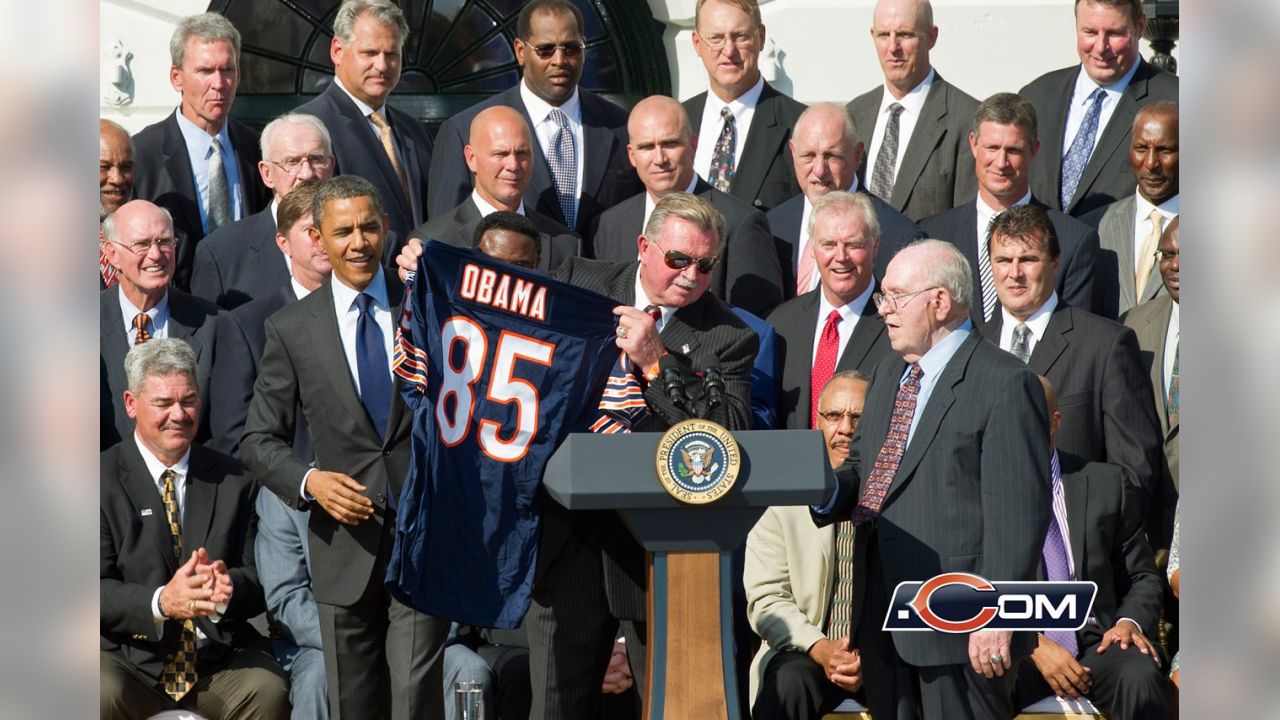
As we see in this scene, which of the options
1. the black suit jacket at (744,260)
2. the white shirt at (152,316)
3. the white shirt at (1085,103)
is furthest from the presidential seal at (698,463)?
the white shirt at (1085,103)

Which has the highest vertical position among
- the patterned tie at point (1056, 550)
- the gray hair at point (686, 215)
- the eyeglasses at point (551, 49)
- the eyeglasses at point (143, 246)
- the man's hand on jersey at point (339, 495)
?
the eyeglasses at point (551, 49)

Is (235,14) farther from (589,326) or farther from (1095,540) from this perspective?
(1095,540)

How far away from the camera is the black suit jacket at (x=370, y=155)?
7.44 metres

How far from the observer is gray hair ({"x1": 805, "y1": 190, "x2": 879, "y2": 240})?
662 cm

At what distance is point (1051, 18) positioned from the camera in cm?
937

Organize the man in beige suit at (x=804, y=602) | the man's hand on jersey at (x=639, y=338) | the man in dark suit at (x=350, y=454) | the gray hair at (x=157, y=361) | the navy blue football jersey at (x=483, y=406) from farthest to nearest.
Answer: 1. the gray hair at (x=157, y=361)
2. the man in beige suit at (x=804, y=602)
3. the man in dark suit at (x=350, y=454)
4. the navy blue football jersey at (x=483, y=406)
5. the man's hand on jersey at (x=639, y=338)

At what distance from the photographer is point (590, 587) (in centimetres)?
576

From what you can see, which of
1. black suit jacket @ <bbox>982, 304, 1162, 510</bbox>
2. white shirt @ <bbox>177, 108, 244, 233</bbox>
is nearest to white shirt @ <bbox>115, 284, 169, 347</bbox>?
white shirt @ <bbox>177, 108, 244, 233</bbox>

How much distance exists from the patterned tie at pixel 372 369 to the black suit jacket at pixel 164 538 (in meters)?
0.60

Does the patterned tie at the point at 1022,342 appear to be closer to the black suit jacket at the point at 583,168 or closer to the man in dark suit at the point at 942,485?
the man in dark suit at the point at 942,485

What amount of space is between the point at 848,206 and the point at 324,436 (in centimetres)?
198

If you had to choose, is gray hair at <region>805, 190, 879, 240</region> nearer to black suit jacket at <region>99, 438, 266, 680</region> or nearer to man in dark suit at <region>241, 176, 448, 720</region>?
man in dark suit at <region>241, 176, 448, 720</region>

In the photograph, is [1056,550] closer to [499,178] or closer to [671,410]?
[671,410]

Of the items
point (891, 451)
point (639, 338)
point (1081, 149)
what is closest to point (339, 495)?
point (639, 338)
